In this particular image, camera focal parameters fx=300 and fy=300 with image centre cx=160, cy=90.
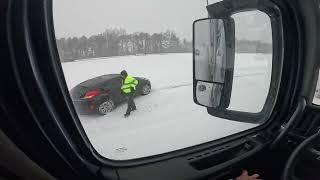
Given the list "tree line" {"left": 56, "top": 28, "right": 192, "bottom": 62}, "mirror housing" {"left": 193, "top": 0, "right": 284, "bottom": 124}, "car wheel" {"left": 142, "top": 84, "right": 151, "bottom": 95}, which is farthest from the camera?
"mirror housing" {"left": 193, "top": 0, "right": 284, "bottom": 124}

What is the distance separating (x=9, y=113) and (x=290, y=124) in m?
1.98

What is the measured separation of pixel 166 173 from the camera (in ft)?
6.22

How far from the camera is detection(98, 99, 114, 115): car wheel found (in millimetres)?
1764

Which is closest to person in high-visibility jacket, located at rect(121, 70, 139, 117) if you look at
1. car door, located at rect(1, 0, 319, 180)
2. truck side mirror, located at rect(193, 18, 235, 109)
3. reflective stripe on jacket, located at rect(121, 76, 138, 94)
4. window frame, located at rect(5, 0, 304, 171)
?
reflective stripe on jacket, located at rect(121, 76, 138, 94)

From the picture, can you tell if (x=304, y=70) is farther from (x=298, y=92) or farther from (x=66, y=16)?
(x=66, y=16)

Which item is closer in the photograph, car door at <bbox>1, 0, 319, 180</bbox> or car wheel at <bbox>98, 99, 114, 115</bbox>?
car door at <bbox>1, 0, 319, 180</bbox>

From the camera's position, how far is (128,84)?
1.84 m

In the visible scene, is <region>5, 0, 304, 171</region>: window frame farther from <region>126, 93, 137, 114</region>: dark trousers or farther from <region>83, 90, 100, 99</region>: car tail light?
<region>126, 93, 137, 114</region>: dark trousers

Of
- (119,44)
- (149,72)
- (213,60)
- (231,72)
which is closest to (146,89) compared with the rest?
(149,72)

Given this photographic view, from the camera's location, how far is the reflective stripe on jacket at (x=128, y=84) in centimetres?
183

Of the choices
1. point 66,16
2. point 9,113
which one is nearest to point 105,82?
point 66,16

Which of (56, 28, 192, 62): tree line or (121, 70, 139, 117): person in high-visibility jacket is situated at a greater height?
(56, 28, 192, 62): tree line

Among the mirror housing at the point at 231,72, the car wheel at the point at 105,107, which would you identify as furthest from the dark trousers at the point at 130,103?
the mirror housing at the point at 231,72

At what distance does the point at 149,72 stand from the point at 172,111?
404 mm
